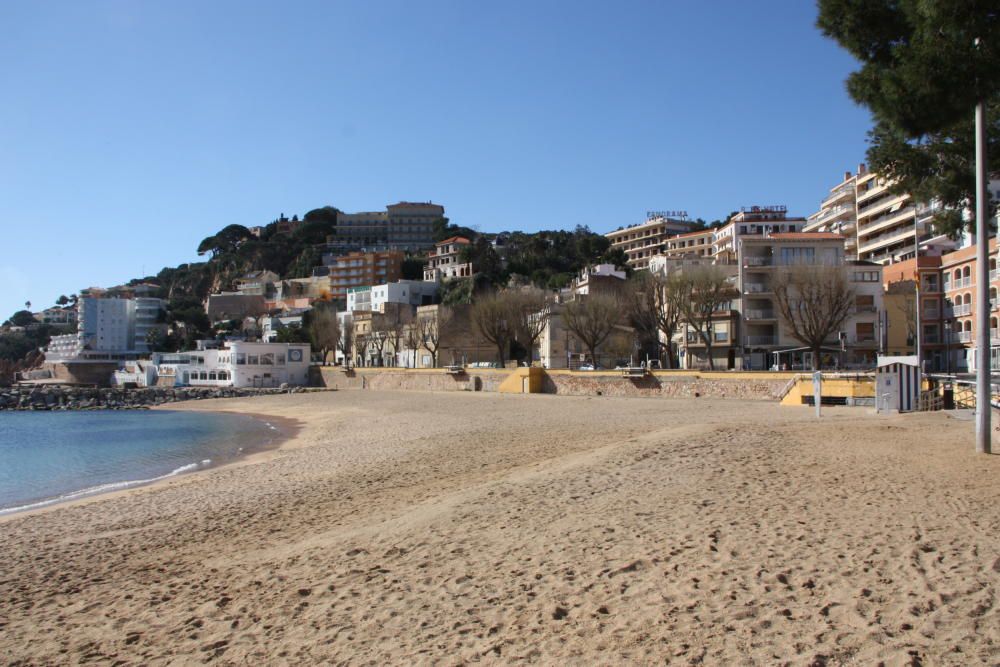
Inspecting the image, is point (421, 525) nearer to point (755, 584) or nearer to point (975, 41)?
point (755, 584)

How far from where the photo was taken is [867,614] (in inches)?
225

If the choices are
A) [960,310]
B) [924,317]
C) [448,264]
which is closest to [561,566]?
[960,310]

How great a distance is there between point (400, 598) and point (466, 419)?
26082 mm

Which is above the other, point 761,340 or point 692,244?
point 692,244

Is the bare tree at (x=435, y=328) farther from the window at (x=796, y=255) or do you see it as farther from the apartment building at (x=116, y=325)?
the apartment building at (x=116, y=325)

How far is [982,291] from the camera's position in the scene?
40.5 ft

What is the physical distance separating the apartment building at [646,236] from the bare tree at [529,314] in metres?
61.5

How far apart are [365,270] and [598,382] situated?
9004 cm

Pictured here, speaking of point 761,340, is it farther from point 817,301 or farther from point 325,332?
point 325,332

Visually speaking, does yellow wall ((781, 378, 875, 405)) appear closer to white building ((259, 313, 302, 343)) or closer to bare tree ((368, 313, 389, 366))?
bare tree ((368, 313, 389, 366))

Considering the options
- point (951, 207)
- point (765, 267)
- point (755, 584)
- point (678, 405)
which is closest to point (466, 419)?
point (678, 405)

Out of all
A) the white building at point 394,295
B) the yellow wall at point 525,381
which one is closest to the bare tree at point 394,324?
the white building at point 394,295

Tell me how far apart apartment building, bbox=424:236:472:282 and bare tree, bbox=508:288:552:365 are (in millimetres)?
44948

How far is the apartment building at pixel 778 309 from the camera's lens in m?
51.3
